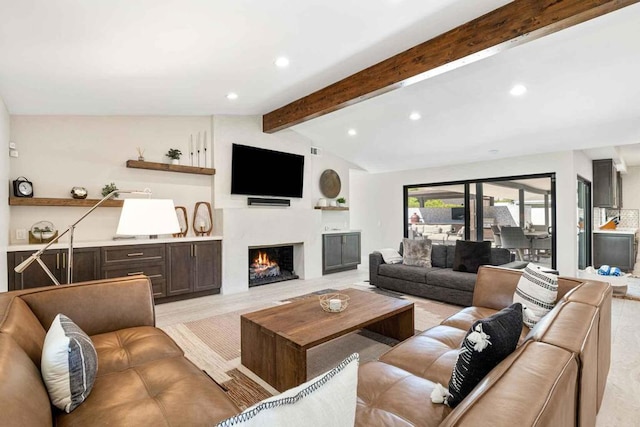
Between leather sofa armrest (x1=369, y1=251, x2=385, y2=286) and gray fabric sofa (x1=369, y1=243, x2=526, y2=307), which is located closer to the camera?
gray fabric sofa (x1=369, y1=243, x2=526, y2=307)

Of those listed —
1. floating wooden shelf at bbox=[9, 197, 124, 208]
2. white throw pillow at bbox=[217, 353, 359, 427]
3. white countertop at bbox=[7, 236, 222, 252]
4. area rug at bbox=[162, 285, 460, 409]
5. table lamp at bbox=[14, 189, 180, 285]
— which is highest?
floating wooden shelf at bbox=[9, 197, 124, 208]

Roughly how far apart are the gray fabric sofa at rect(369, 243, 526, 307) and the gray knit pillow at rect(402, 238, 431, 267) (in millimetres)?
127

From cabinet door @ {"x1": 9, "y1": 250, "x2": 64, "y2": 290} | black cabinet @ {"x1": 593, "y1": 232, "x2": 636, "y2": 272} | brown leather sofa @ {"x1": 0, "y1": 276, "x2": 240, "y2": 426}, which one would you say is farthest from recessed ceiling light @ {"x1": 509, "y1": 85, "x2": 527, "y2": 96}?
cabinet door @ {"x1": 9, "y1": 250, "x2": 64, "y2": 290}

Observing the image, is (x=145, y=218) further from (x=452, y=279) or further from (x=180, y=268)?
(x=452, y=279)

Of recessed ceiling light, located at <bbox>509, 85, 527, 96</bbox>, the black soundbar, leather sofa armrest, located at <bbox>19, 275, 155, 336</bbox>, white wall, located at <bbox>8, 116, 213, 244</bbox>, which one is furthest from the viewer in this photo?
the black soundbar

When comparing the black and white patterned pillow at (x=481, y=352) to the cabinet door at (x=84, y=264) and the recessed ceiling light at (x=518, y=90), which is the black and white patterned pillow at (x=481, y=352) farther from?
the cabinet door at (x=84, y=264)

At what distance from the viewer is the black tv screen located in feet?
17.2

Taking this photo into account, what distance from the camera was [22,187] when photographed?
3730 millimetres

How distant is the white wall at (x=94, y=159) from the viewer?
12.7ft

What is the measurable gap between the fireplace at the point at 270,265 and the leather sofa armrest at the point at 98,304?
3.13 metres

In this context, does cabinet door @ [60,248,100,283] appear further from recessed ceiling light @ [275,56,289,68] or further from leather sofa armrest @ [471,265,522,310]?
leather sofa armrest @ [471,265,522,310]

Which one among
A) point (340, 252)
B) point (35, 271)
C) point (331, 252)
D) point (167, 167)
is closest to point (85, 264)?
point (35, 271)

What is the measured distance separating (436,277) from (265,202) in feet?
9.76

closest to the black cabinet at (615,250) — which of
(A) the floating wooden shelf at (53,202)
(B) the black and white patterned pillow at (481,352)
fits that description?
(B) the black and white patterned pillow at (481,352)
